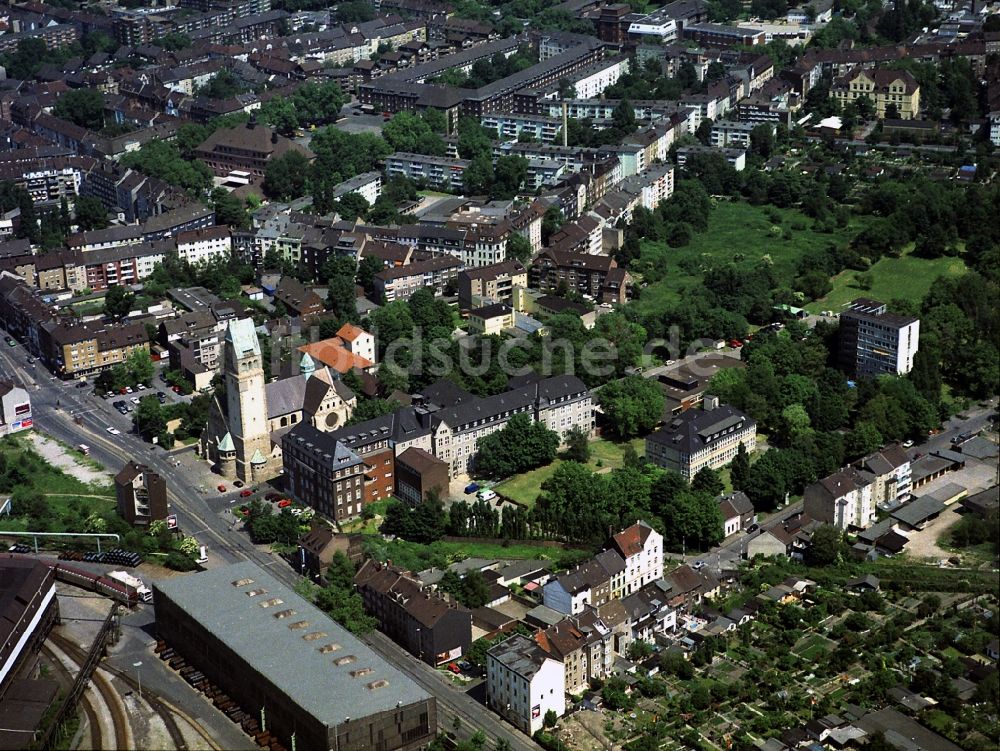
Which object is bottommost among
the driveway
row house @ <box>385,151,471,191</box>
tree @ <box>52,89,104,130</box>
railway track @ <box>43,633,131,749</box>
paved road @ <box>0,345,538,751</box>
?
paved road @ <box>0,345,538,751</box>

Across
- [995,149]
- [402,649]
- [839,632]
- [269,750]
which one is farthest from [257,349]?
[995,149]

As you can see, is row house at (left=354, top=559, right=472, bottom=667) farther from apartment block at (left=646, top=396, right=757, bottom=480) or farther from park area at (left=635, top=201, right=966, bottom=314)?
park area at (left=635, top=201, right=966, bottom=314)

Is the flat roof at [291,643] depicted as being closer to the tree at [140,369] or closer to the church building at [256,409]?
the church building at [256,409]

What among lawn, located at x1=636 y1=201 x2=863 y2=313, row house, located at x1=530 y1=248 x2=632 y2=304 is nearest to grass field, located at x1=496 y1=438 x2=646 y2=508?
lawn, located at x1=636 y1=201 x2=863 y2=313

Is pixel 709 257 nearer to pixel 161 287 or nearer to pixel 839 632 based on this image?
pixel 161 287

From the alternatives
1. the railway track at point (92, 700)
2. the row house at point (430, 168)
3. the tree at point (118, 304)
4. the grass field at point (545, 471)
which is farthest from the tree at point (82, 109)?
the railway track at point (92, 700)

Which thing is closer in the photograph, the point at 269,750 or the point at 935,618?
the point at 269,750
